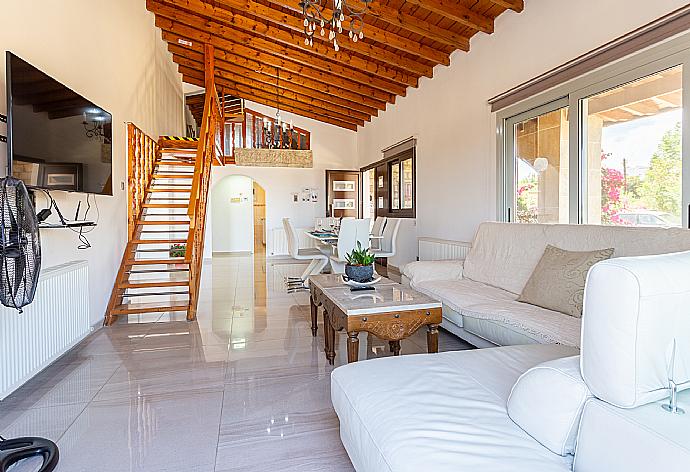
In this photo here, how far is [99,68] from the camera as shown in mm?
4336

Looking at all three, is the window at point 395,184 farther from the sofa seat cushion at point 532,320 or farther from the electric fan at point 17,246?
the electric fan at point 17,246

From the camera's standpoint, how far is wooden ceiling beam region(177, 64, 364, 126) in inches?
361

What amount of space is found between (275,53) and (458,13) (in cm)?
317

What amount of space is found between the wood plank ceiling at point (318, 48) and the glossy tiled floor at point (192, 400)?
3603 millimetres

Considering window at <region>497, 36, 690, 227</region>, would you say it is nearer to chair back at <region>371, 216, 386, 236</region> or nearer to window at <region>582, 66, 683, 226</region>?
window at <region>582, 66, 683, 226</region>

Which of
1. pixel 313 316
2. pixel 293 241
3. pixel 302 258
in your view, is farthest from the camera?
pixel 293 241

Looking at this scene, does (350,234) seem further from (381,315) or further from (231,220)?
(231,220)

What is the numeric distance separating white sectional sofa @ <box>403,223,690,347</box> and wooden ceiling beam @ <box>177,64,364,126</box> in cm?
611

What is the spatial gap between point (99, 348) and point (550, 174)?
14.0 ft

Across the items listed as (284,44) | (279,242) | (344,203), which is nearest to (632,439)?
(284,44)

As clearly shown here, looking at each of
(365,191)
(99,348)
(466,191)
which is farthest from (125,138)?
(365,191)

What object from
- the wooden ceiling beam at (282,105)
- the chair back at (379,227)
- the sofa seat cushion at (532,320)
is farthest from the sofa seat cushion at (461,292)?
the wooden ceiling beam at (282,105)

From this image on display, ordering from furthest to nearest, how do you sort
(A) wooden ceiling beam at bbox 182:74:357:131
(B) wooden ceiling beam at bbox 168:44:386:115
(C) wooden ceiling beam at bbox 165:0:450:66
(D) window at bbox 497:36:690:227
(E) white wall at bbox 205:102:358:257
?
(E) white wall at bbox 205:102:358:257
(A) wooden ceiling beam at bbox 182:74:357:131
(B) wooden ceiling beam at bbox 168:44:386:115
(C) wooden ceiling beam at bbox 165:0:450:66
(D) window at bbox 497:36:690:227

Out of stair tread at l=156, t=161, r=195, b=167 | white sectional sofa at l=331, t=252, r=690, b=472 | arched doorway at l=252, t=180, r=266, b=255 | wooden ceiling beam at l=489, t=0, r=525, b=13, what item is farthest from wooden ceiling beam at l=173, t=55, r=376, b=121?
white sectional sofa at l=331, t=252, r=690, b=472
